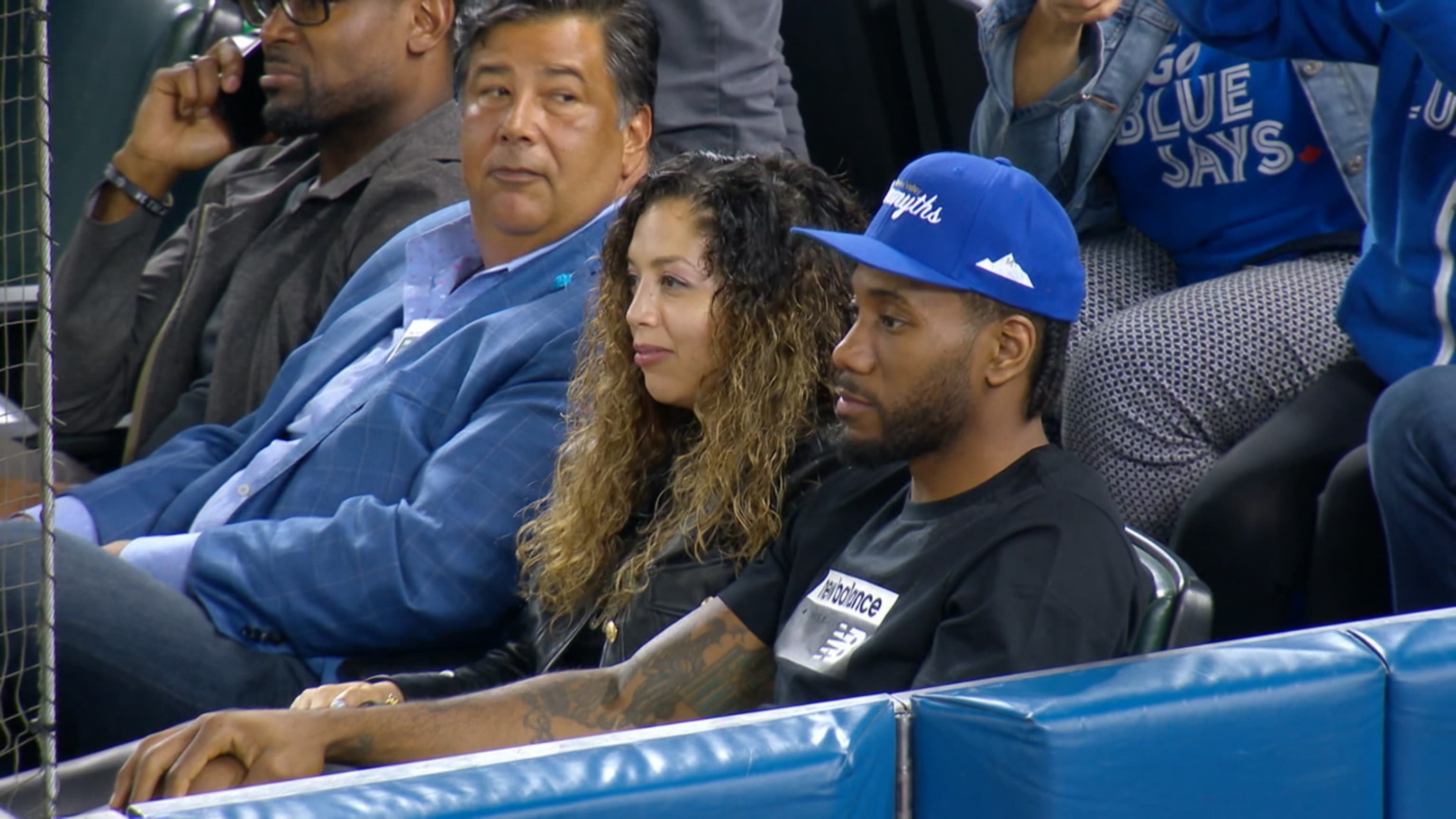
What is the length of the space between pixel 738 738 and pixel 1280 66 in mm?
1352

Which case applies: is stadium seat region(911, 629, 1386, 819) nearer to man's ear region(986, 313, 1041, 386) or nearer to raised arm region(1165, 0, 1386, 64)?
man's ear region(986, 313, 1041, 386)

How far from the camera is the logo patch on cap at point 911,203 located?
1.47m

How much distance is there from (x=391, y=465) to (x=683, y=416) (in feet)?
1.39

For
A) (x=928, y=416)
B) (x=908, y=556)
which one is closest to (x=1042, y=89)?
(x=928, y=416)

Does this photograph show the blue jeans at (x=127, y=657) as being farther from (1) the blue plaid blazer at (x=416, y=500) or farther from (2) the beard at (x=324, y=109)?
(2) the beard at (x=324, y=109)

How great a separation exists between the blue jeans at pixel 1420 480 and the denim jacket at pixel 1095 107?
429 mm

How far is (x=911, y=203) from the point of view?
1.50 m

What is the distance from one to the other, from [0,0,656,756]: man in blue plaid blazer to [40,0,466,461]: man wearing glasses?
205 millimetres

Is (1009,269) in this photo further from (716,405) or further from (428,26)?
(428,26)

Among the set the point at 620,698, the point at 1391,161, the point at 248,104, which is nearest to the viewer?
the point at 620,698

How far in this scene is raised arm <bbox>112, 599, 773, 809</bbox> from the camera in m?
1.38

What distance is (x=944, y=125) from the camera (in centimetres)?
299

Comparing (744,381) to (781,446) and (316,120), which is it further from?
(316,120)

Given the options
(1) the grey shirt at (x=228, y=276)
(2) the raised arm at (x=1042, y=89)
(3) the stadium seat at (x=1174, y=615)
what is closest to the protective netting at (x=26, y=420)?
(1) the grey shirt at (x=228, y=276)
